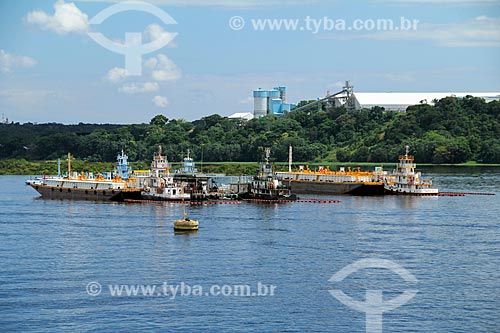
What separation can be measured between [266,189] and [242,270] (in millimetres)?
68247

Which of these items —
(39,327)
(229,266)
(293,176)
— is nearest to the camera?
Result: (39,327)

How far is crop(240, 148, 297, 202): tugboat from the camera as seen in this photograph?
14350 centimetres

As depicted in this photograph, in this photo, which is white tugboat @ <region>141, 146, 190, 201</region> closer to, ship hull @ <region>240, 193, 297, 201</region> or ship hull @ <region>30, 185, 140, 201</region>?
ship hull @ <region>30, 185, 140, 201</region>

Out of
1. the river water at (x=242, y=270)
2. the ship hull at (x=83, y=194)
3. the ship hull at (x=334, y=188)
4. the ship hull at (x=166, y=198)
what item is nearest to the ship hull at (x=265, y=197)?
the ship hull at (x=166, y=198)

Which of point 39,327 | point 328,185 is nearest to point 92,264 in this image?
point 39,327

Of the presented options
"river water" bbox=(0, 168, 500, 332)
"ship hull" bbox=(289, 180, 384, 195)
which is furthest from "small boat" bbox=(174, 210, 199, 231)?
"ship hull" bbox=(289, 180, 384, 195)

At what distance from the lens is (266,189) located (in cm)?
14462

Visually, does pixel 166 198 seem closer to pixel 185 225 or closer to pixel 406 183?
pixel 185 225

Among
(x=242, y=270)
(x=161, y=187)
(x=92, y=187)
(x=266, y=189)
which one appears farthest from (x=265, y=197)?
(x=242, y=270)

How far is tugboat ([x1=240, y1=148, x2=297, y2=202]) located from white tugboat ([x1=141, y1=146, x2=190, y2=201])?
11686 millimetres

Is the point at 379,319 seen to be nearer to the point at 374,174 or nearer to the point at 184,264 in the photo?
the point at 184,264

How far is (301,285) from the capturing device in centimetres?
7112

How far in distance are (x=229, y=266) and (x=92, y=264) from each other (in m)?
11.5

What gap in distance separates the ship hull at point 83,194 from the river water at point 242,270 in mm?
23123
